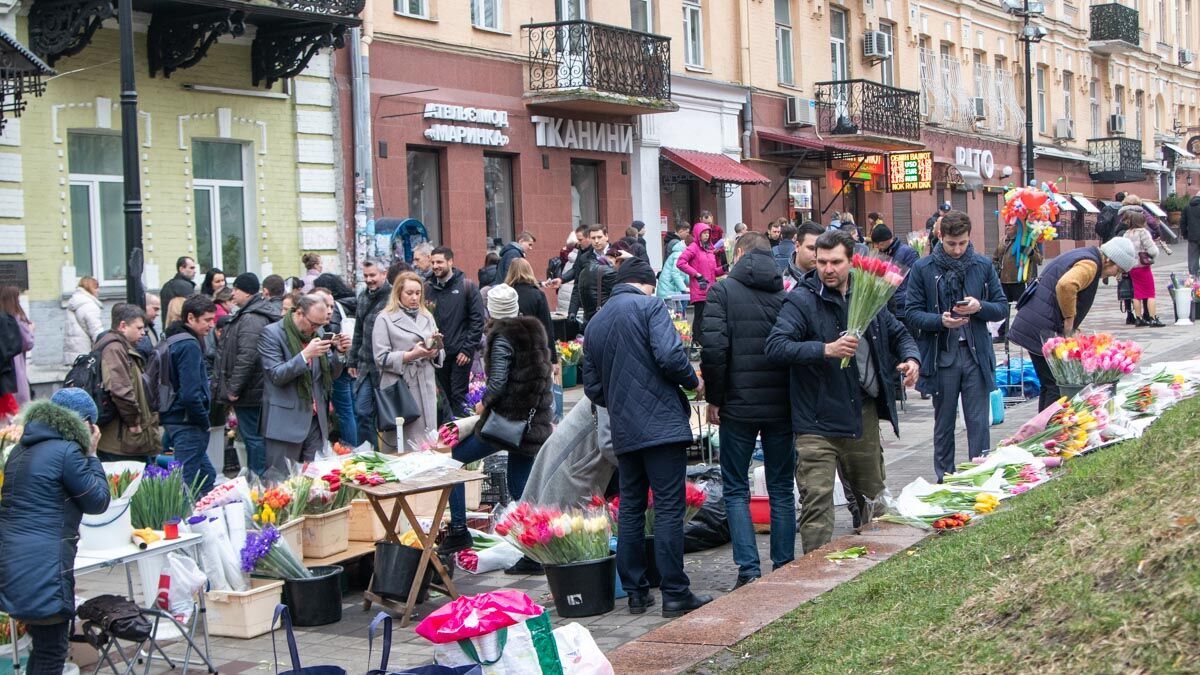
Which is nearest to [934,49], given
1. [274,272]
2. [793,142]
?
[793,142]

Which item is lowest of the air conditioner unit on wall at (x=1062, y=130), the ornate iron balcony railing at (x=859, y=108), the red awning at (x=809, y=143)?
the red awning at (x=809, y=143)

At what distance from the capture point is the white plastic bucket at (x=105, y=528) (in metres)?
6.55

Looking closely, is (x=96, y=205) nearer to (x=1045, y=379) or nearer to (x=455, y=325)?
(x=455, y=325)

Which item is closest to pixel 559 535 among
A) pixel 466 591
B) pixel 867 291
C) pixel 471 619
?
pixel 466 591

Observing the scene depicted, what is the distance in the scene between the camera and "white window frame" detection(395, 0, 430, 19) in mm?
19922

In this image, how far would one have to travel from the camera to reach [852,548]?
282 inches

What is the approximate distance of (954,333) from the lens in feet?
30.2

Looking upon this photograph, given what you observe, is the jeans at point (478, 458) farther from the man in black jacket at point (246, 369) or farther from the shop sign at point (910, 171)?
the shop sign at point (910, 171)

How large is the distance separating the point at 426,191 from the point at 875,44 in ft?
50.3

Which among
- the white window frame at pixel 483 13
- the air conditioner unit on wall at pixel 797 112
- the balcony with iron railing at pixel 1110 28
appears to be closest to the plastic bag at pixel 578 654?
the white window frame at pixel 483 13

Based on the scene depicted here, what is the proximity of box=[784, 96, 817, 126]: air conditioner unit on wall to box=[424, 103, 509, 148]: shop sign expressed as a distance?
957cm

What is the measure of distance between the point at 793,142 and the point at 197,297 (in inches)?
796

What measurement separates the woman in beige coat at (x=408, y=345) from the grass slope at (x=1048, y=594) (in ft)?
15.7

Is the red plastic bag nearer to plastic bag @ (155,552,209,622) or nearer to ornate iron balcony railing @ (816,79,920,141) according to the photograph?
plastic bag @ (155,552,209,622)
